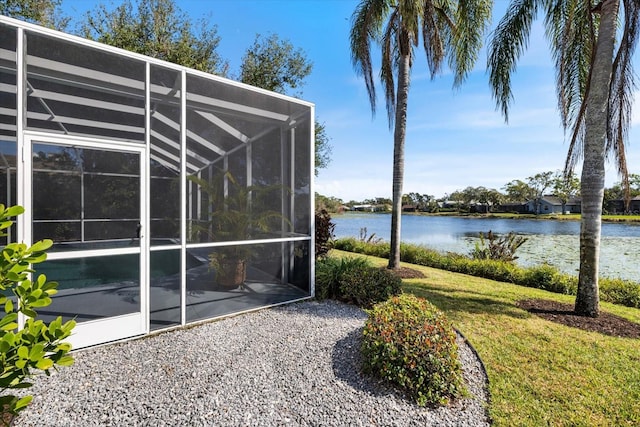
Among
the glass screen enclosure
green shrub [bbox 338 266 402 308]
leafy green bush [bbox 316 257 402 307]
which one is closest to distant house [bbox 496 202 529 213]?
leafy green bush [bbox 316 257 402 307]

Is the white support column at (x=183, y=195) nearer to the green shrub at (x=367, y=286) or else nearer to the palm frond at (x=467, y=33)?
the green shrub at (x=367, y=286)

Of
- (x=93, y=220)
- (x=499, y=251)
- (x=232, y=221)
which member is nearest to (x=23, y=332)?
(x=93, y=220)

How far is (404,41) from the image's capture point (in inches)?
264

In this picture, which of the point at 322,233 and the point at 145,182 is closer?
the point at 145,182

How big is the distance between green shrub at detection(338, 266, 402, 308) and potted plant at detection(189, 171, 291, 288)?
1388 millimetres

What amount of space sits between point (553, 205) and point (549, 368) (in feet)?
167

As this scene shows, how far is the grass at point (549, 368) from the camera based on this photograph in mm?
2385

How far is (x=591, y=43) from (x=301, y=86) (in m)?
10.5

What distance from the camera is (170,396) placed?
243 cm

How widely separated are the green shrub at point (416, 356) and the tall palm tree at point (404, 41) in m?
4.40

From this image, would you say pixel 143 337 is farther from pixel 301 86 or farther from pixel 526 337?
pixel 301 86

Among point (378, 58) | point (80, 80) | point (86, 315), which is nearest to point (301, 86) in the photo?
point (378, 58)

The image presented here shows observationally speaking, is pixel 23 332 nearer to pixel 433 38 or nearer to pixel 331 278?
pixel 331 278

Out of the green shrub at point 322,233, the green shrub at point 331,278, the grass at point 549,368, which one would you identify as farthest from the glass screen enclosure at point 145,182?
the grass at point 549,368
